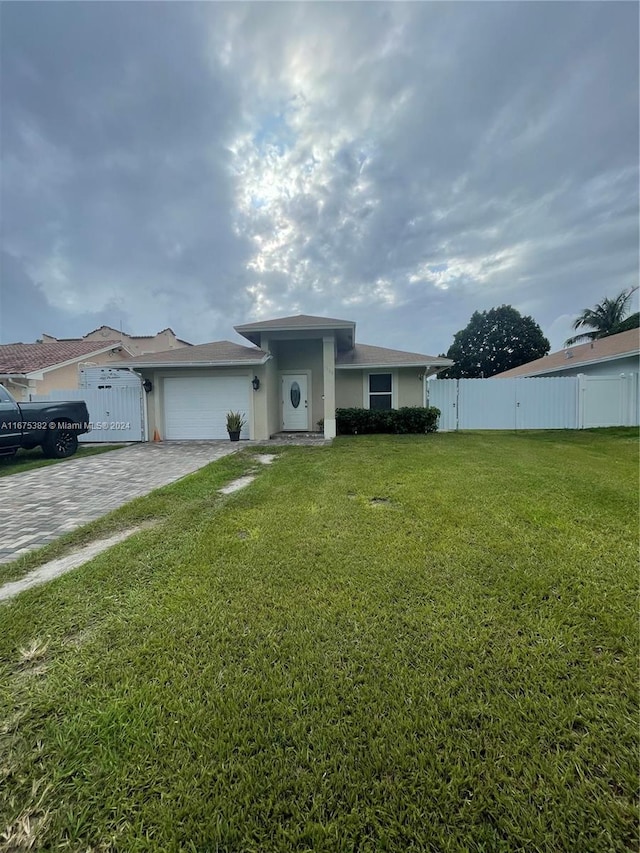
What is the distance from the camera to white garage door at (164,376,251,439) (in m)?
11.9

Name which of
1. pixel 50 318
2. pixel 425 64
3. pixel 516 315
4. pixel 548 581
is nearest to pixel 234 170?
pixel 425 64

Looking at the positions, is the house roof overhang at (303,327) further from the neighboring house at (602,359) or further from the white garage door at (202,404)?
the neighboring house at (602,359)

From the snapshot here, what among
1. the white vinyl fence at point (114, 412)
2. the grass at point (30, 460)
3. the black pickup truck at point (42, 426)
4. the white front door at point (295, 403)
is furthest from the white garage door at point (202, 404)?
the black pickup truck at point (42, 426)

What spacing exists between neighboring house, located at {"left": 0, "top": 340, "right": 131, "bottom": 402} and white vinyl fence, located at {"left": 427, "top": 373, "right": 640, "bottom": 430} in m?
14.0

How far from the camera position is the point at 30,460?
30.4 feet

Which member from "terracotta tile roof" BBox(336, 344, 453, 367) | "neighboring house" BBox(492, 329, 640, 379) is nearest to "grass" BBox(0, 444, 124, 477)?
"terracotta tile roof" BBox(336, 344, 453, 367)

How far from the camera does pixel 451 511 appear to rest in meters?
4.48

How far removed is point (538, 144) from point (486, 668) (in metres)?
16.8

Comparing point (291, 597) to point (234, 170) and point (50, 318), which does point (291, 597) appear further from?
point (50, 318)

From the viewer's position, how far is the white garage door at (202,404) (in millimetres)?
11945

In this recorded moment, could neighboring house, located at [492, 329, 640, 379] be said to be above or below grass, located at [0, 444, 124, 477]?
above

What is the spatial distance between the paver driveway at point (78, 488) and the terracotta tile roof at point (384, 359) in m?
5.73

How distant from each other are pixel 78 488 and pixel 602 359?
1891cm

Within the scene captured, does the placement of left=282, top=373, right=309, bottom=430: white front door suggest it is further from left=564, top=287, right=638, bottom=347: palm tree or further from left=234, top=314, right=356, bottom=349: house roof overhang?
left=564, top=287, right=638, bottom=347: palm tree
